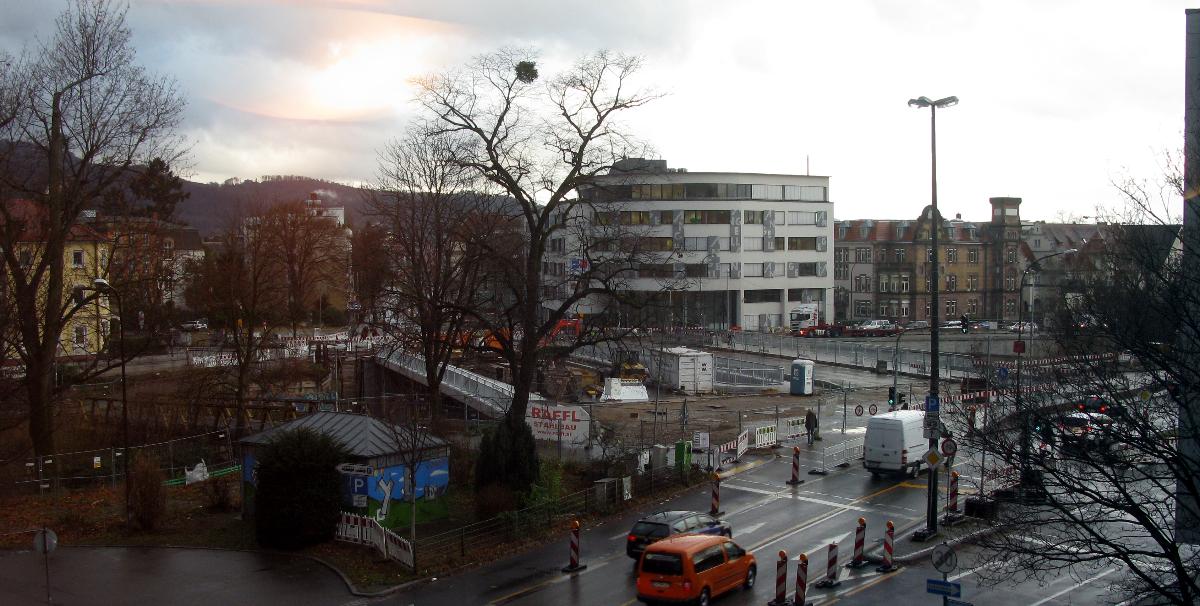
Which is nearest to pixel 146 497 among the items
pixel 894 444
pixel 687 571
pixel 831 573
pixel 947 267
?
pixel 687 571

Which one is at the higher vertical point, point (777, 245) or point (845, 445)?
point (777, 245)

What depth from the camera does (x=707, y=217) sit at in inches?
3551

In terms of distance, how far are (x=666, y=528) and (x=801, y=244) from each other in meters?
77.4

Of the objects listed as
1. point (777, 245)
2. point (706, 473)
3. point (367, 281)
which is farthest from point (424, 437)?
point (777, 245)

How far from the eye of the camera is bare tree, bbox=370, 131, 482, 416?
33.8 meters

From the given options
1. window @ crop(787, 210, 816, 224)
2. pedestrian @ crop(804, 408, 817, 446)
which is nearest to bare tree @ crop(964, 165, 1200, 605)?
pedestrian @ crop(804, 408, 817, 446)

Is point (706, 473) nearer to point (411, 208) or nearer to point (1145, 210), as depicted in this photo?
point (411, 208)

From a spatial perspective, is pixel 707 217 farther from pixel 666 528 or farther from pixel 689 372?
pixel 666 528

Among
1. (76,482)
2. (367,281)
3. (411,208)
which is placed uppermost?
(411,208)

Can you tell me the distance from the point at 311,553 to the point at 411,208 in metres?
19.2

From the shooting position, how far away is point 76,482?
106ft

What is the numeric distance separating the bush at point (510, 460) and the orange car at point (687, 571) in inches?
312

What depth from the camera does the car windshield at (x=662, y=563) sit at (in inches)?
673

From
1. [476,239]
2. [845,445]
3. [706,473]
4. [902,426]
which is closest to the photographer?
Result: [476,239]
